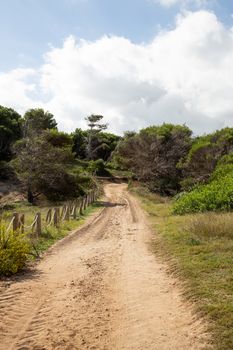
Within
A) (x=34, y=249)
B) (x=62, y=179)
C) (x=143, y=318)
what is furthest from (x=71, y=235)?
(x=62, y=179)

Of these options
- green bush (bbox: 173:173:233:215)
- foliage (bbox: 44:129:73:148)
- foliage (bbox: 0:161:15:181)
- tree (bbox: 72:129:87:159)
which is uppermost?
tree (bbox: 72:129:87:159)

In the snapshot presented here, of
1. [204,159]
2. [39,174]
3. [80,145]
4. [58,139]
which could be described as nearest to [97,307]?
[39,174]

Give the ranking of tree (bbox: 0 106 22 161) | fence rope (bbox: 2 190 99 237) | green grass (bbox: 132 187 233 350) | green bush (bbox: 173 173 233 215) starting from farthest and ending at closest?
tree (bbox: 0 106 22 161) < green bush (bbox: 173 173 233 215) < fence rope (bbox: 2 190 99 237) < green grass (bbox: 132 187 233 350)

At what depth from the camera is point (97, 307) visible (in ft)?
26.0

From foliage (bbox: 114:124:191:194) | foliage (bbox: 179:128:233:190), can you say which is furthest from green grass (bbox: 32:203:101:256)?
foliage (bbox: 114:124:191:194)

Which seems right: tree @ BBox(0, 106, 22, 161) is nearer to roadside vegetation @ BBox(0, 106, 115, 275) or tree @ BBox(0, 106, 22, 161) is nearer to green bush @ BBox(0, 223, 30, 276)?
roadside vegetation @ BBox(0, 106, 115, 275)

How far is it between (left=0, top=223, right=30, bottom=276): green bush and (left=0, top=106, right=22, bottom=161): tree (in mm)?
46078

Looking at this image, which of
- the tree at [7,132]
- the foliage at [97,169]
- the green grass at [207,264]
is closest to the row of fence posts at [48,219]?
the green grass at [207,264]

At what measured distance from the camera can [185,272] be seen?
386 inches

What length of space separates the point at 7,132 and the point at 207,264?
164 ft

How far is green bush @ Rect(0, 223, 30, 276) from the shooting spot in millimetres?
10188

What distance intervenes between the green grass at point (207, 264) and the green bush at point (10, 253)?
3.94m

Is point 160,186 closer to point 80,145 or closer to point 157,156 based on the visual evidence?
point 157,156

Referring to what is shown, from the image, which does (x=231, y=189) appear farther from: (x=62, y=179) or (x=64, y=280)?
(x=62, y=179)
